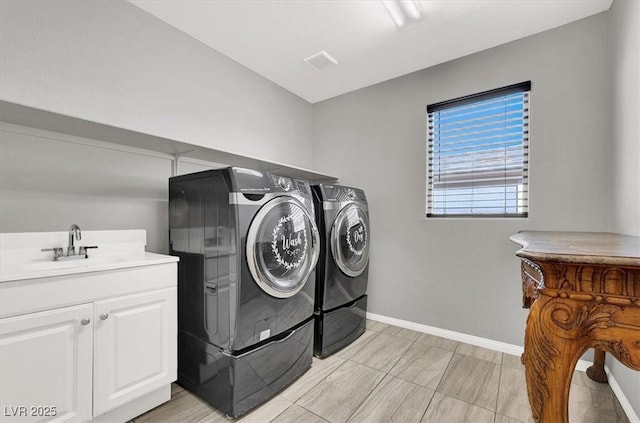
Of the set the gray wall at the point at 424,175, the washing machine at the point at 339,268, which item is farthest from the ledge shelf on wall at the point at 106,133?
the gray wall at the point at 424,175

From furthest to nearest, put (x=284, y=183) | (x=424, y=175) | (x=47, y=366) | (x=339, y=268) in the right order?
(x=424, y=175)
(x=339, y=268)
(x=284, y=183)
(x=47, y=366)

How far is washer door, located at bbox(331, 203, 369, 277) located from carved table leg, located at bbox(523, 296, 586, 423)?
1.43 metres

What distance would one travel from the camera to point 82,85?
161cm

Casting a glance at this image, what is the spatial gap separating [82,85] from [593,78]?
3.35m

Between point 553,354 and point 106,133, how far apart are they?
7.27 feet

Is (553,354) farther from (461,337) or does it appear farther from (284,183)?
(461,337)

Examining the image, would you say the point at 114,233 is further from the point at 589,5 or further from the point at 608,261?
the point at 589,5

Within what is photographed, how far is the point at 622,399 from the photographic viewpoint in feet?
4.94

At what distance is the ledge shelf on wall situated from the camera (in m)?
1.27

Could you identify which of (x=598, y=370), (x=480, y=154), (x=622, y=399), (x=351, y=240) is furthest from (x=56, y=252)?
(x=598, y=370)

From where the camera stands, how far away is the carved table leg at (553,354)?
75 cm

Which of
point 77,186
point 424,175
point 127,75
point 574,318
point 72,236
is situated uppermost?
point 127,75

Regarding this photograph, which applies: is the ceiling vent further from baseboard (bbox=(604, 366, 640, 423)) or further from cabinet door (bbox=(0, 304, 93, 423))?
baseboard (bbox=(604, 366, 640, 423))

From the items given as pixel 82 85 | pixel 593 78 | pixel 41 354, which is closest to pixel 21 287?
pixel 41 354
